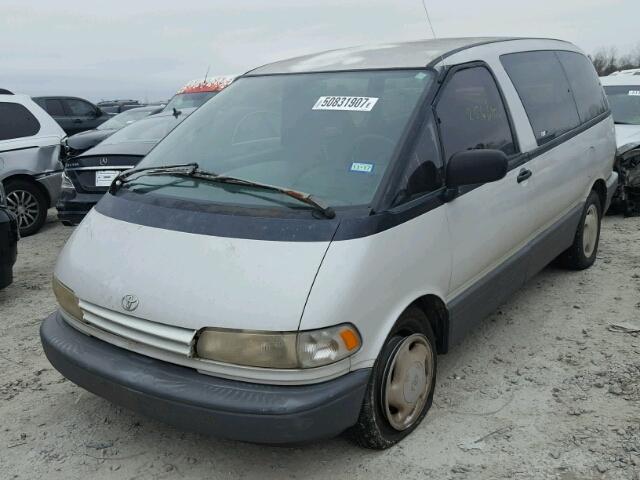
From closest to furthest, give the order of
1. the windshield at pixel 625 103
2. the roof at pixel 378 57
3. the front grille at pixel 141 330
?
the front grille at pixel 141 330 → the roof at pixel 378 57 → the windshield at pixel 625 103

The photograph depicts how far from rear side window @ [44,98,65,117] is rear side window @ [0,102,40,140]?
29.0ft

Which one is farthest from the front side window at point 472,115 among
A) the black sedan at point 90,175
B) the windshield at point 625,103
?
the windshield at point 625,103

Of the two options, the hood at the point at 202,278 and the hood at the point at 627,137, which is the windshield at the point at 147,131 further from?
the hood at the point at 627,137

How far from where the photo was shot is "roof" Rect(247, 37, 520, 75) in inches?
132

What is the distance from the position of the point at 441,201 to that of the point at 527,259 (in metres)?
1.23

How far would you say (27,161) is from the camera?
7.49 m

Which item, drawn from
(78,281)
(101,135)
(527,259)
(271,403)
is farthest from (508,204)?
(101,135)

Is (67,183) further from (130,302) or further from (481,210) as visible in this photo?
(481,210)

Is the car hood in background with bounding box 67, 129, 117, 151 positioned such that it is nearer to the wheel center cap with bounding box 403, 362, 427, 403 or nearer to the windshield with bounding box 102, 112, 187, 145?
the windshield with bounding box 102, 112, 187, 145

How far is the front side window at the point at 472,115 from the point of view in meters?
3.18

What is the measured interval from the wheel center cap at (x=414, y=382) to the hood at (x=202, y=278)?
0.79m

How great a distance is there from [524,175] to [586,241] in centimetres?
179

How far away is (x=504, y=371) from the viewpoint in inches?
142

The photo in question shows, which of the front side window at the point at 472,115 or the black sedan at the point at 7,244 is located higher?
the front side window at the point at 472,115
